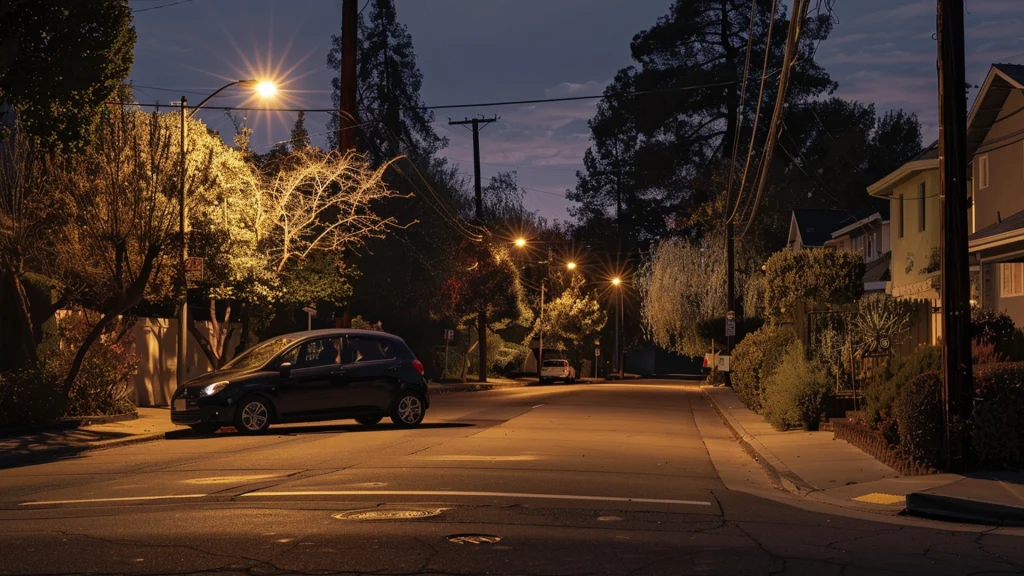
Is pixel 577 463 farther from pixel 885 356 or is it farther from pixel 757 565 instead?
pixel 885 356

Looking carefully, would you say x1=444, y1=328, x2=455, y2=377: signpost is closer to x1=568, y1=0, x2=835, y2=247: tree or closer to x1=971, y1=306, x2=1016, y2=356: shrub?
x1=568, y1=0, x2=835, y2=247: tree

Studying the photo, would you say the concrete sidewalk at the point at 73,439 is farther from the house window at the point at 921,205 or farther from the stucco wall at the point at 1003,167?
the house window at the point at 921,205

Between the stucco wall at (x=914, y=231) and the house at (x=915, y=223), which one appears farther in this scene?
the stucco wall at (x=914, y=231)

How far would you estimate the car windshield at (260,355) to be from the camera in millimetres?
21109

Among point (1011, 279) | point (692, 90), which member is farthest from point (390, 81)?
point (1011, 279)

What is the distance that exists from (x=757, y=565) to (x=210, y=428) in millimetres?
14852

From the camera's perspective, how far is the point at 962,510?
Result: 11664 millimetres

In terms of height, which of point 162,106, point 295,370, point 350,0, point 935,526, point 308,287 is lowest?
point 935,526

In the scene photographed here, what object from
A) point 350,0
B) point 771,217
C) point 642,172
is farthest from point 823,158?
point 350,0

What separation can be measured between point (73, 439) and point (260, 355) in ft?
11.9

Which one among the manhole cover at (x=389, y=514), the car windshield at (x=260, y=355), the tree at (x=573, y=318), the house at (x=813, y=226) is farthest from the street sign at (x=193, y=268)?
the tree at (x=573, y=318)

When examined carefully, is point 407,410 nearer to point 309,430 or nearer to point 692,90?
point 309,430

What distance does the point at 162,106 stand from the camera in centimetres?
2705

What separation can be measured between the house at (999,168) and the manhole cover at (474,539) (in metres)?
20.9
